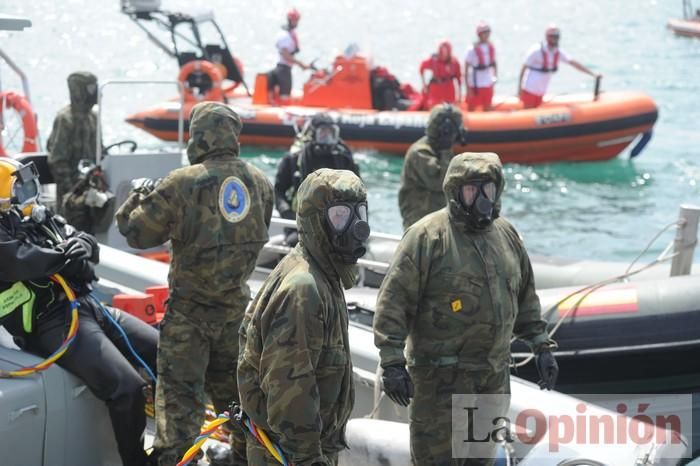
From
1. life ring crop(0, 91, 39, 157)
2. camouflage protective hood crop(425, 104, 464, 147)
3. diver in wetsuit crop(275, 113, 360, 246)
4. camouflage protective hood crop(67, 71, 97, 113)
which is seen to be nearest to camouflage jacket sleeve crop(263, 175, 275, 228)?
diver in wetsuit crop(275, 113, 360, 246)

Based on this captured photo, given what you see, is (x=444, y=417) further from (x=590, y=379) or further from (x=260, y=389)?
(x=590, y=379)

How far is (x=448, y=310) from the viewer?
3.95 metres

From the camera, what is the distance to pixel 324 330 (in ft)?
10.2

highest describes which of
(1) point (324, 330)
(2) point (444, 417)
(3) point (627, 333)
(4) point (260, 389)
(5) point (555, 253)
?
(1) point (324, 330)

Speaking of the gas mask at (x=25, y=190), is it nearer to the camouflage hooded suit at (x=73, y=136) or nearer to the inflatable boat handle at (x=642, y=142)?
the camouflage hooded suit at (x=73, y=136)

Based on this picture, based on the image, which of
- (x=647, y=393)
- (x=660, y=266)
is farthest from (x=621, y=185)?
(x=647, y=393)

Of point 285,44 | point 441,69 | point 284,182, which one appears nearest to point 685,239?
point 284,182

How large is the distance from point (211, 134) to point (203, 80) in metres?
11.8

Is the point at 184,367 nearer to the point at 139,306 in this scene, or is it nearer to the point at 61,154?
the point at 139,306

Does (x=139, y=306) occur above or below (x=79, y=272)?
below

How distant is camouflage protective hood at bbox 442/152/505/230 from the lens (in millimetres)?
3984

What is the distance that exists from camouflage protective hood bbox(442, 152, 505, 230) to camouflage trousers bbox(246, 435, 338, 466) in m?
1.15

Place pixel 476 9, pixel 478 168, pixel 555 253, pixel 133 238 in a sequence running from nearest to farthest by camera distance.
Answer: pixel 478 168, pixel 133 238, pixel 555 253, pixel 476 9

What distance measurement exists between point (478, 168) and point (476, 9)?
1713 inches
